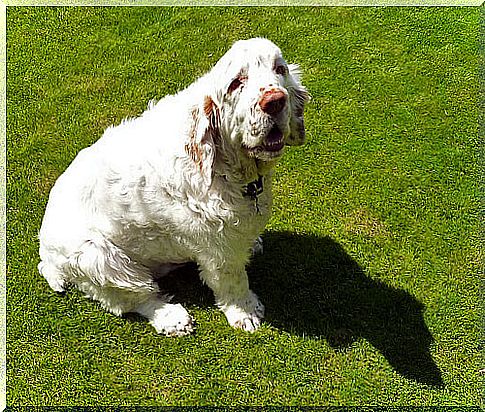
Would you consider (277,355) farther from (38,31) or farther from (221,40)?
(38,31)

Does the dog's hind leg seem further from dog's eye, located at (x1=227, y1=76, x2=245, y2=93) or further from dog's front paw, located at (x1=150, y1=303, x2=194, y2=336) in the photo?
dog's eye, located at (x1=227, y1=76, x2=245, y2=93)

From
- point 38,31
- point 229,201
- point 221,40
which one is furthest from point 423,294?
point 38,31

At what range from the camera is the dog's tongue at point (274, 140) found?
3750 mm

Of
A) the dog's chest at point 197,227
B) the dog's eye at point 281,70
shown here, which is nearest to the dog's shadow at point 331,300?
the dog's chest at point 197,227

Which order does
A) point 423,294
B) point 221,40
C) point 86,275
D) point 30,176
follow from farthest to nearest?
1. point 221,40
2. point 30,176
3. point 423,294
4. point 86,275

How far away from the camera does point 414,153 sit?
6.12 metres

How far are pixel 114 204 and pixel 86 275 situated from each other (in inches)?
25.5

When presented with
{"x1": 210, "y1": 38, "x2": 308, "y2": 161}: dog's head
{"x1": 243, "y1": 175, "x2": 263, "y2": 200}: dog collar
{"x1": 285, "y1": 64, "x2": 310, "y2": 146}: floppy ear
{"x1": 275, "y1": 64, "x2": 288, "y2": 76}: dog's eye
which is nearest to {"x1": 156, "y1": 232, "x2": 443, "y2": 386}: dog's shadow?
{"x1": 243, "y1": 175, "x2": 263, "y2": 200}: dog collar

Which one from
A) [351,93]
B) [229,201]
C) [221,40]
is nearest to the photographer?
[229,201]

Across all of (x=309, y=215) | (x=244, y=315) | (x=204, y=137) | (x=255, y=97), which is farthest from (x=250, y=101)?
(x=309, y=215)

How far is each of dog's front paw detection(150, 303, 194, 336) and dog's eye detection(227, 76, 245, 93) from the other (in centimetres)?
197

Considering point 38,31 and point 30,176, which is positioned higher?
point 38,31

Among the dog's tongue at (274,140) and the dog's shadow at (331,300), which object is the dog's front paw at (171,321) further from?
the dog's tongue at (274,140)

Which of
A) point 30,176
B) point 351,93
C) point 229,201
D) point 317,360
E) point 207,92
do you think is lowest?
point 317,360
